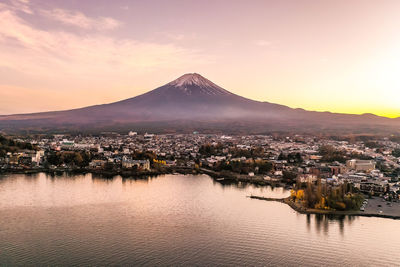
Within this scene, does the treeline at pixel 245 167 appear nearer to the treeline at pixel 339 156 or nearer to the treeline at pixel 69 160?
the treeline at pixel 339 156

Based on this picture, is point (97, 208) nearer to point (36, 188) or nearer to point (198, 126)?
point (36, 188)

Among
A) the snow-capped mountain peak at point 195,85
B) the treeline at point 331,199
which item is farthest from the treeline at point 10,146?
the snow-capped mountain peak at point 195,85

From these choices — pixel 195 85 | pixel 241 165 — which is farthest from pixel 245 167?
pixel 195 85

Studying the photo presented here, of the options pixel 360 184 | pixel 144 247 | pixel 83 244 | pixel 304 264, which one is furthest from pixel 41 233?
pixel 360 184

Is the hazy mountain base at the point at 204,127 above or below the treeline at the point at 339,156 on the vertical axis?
above

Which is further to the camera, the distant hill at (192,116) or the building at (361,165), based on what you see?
the distant hill at (192,116)

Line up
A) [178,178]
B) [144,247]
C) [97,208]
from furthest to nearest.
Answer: [178,178] → [97,208] → [144,247]
